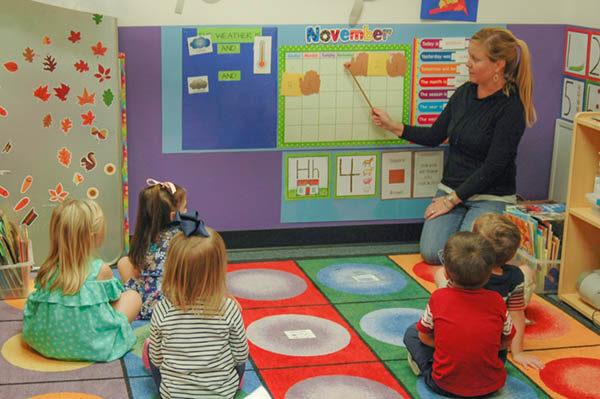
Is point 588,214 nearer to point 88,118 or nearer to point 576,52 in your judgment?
point 576,52

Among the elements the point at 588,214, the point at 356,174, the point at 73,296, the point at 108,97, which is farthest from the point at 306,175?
the point at 73,296

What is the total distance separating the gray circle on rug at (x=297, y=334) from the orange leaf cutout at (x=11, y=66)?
148 centimetres

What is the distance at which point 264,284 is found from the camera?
3.51 meters

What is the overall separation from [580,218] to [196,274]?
180 centimetres

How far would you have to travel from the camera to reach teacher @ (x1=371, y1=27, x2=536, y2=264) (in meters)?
3.59

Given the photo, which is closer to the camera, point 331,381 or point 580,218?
point 331,381

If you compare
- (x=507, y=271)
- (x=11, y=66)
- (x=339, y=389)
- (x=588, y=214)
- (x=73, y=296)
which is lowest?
(x=339, y=389)

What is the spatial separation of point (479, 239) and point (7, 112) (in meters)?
2.08

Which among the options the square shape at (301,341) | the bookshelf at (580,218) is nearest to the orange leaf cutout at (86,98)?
the square shape at (301,341)

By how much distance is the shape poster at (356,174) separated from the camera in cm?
400

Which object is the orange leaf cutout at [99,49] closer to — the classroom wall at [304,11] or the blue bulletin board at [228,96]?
the classroom wall at [304,11]

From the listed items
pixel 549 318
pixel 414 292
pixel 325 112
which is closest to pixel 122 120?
pixel 325 112

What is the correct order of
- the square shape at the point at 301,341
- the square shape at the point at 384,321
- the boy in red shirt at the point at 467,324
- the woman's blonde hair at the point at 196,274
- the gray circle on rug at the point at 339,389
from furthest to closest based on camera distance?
the square shape at the point at 384,321 < the square shape at the point at 301,341 < the gray circle on rug at the point at 339,389 < the boy in red shirt at the point at 467,324 < the woman's blonde hair at the point at 196,274

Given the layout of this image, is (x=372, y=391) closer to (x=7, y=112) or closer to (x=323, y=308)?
(x=323, y=308)
